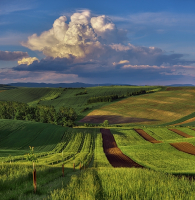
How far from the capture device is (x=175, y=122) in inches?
4075

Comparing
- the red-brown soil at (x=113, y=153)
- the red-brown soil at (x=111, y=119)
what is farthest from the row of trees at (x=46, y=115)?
the red-brown soil at (x=113, y=153)

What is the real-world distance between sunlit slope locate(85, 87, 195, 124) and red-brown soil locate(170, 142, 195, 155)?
48.3 m

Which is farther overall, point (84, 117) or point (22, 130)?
point (84, 117)

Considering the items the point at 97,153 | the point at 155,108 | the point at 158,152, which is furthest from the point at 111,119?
the point at 158,152

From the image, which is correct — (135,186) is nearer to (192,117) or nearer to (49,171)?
(49,171)

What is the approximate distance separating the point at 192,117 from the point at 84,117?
58457mm

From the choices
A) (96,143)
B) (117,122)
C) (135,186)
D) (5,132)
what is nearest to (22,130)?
(5,132)

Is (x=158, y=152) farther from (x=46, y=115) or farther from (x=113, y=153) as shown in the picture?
(x=46, y=115)

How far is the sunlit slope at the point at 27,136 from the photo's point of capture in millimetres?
58022

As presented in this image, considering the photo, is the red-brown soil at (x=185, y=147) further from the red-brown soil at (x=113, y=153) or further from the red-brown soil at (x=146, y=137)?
the red-brown soil at (x=113, y=153)

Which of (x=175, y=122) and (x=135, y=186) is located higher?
(x=135, y=186)

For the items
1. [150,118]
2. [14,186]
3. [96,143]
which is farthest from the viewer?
[150,118]

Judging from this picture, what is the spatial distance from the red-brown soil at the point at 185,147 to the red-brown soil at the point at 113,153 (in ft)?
49.9

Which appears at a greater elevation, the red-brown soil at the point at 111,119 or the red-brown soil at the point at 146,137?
the red-brown soil at the point at 111,119
